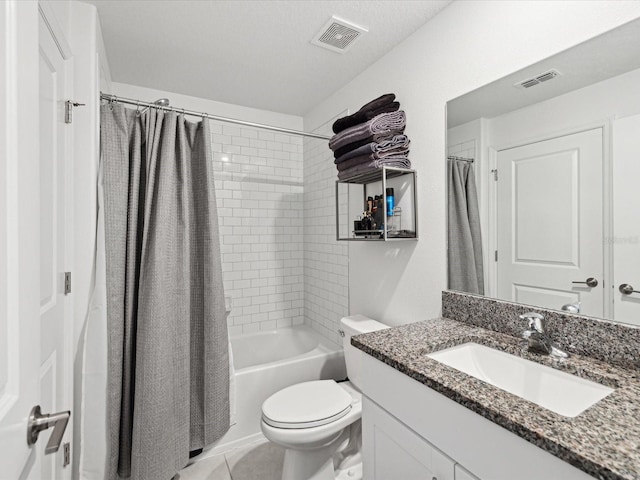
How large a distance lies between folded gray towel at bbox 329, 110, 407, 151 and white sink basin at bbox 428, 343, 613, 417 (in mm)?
1124

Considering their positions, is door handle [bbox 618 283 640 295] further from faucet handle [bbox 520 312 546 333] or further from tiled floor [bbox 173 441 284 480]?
tiled floor [bbox 173 441 284 480]

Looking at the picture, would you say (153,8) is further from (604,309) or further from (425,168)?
(604,309)

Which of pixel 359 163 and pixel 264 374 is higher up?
pixel 359 163

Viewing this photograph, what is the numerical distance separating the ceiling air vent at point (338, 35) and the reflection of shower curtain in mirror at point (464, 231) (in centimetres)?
88

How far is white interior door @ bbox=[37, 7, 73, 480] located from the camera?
112 cm

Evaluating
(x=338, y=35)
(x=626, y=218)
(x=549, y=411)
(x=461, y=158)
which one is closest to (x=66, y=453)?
(x=549, y=411)

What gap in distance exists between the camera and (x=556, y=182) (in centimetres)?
115

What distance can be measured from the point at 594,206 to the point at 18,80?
1538 mm

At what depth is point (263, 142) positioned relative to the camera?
9.49 feet

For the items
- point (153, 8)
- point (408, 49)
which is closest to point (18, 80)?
point (153, 8)

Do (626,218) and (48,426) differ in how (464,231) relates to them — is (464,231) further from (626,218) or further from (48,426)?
(48,426)

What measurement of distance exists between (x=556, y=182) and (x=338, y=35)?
52.6 inches

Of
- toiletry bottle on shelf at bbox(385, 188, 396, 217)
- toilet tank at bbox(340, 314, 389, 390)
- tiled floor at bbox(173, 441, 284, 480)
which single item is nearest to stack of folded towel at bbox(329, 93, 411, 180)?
toiletry bottle on shelf at bbox(385, 188, 396, 217)

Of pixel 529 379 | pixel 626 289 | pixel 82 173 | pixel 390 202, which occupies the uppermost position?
pixel 82 173
